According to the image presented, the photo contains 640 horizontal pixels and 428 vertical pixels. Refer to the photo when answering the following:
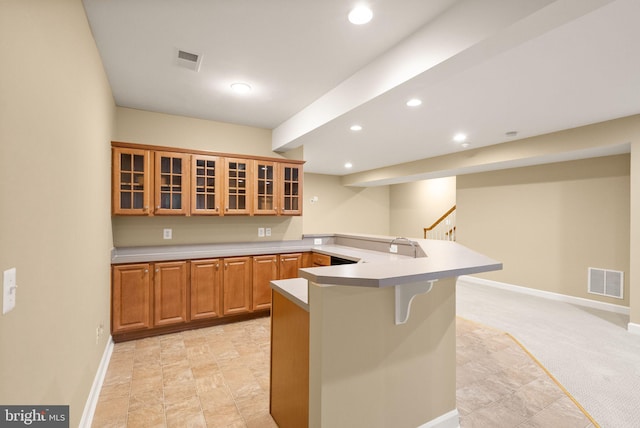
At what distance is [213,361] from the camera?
284 centimetres

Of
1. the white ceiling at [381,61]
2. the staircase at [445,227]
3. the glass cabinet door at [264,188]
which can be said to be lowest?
the staircase at [445,227]

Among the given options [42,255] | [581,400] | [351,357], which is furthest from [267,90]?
[581,400]

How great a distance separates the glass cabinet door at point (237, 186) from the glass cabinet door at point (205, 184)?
0.39 feet

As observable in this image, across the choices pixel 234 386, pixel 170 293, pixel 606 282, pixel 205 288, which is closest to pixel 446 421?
pixel 234 386

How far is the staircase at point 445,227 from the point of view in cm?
730

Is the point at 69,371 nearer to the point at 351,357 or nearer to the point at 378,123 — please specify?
the point at 351,357

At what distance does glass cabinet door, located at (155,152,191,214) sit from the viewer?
3525 millimetres

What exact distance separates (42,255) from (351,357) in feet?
4.74

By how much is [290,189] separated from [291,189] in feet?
0.05

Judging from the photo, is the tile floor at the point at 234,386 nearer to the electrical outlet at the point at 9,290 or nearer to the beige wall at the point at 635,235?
the electrical outlet at the point at 9,290

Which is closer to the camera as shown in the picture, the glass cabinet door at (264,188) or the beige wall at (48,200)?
the beige wall at (48,200)

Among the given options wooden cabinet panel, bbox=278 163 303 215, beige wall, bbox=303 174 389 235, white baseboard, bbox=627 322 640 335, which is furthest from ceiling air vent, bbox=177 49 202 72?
beige wall, bbox=303 174 389 235

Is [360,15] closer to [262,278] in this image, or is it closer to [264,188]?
[264,188]

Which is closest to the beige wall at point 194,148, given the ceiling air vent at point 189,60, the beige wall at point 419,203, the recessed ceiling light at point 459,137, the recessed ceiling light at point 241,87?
the recessed ceiling light at point 241,87
